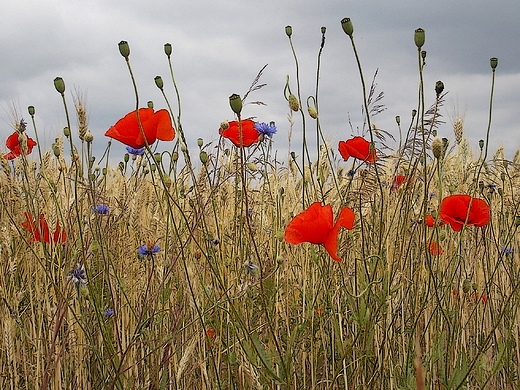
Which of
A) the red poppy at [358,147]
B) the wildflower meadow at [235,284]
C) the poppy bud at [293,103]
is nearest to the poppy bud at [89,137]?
the wildflower meadow at [235,284]

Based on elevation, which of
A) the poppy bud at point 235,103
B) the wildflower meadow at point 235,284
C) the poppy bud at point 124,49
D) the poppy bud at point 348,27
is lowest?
the wildflower meadow at point 235,284

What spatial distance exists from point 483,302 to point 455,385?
96 cm

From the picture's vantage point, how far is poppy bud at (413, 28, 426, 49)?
1.11m

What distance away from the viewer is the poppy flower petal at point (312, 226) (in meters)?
1.12

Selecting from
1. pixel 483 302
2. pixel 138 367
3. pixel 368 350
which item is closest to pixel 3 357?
pixel 138 367

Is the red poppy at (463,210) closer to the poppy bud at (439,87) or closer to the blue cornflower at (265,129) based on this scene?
the poppy bud at (439,87)

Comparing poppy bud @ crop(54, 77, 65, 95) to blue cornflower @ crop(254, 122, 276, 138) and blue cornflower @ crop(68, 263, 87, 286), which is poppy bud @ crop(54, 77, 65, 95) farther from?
blue cornflower @ crop(254, 122, 276, 138)

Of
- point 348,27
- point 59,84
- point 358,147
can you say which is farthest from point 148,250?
point 348,27

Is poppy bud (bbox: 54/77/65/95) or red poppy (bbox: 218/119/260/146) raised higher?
poppy bud (bbox: 54/77/65/95)

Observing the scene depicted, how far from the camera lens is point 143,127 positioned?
1.15 metres

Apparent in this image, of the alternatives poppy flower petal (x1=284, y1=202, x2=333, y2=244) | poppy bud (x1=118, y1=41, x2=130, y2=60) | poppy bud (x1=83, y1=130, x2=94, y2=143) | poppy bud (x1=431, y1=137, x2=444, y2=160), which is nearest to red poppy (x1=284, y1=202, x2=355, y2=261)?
poppy flower petal (x1=284, y1=202, x2=333, y2=244)

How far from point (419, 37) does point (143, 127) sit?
0.60 metres

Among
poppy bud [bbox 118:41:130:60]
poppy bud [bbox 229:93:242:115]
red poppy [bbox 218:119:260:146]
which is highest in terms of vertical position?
poppy bud [bbox 118:41:130:60]

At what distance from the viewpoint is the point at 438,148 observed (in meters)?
1.15
